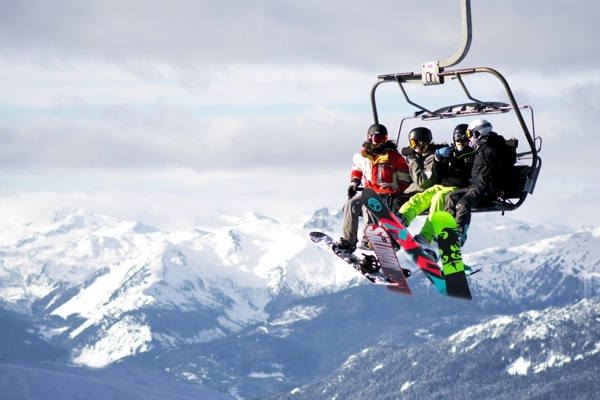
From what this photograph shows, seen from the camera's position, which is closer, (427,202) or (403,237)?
(403,237)

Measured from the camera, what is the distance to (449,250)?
26.9 m

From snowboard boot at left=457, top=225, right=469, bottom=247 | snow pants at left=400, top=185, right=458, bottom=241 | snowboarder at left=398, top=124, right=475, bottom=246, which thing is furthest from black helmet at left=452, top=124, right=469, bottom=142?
snowboard boot at left=457, top=225, right=469, bottom=247

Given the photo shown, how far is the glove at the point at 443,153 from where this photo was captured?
2803cm

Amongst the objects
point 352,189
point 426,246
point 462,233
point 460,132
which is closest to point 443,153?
point 460,132

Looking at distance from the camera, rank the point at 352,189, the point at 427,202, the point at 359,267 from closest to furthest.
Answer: the point at 427,202, the point at 359,267, the point at 352,189

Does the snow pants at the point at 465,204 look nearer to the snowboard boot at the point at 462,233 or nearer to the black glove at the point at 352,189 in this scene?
the snowboard boot at the point at 462,233

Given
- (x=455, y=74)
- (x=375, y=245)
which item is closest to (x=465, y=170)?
(x=375, y=245)

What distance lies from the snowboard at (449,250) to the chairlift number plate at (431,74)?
4033 mm

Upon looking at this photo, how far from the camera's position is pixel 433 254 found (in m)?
27.3

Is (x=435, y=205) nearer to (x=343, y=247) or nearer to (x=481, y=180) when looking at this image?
(x=481, y=180)

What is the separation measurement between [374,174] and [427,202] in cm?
142

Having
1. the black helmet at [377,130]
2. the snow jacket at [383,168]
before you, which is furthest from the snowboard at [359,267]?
the black helmet at [377,130]

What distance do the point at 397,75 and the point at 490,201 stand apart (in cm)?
409

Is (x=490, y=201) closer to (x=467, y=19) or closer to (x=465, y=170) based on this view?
(x=465, y=170)
